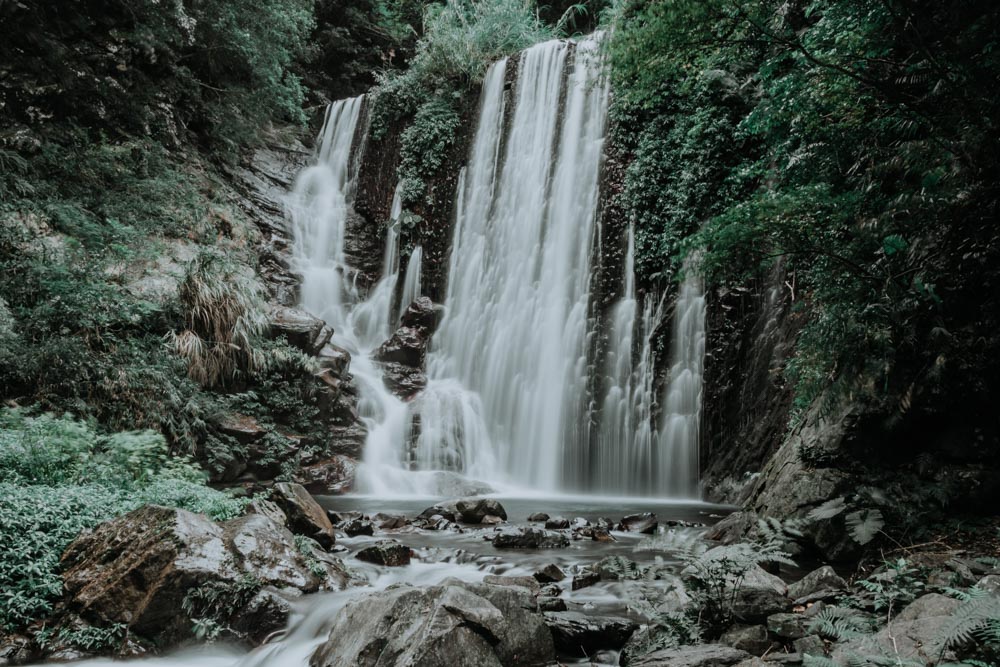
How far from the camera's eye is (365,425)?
1281 cm

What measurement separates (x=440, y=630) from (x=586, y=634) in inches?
47.4

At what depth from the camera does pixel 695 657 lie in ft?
10.1

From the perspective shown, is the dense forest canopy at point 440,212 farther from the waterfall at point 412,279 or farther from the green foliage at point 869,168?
the waterfall at point 412,279

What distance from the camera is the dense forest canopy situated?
4918mm

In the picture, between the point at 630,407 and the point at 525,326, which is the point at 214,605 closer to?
the point at 630,407

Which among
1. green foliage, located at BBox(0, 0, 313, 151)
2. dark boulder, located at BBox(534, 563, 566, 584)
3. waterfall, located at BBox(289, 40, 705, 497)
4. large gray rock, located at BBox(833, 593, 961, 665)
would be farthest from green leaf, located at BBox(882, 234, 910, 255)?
green foliage, located at BBox(0, 0, 313, 151)

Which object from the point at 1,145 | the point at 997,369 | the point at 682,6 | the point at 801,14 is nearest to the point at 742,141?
the point at 801,14

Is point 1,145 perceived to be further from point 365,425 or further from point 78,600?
point 78,600

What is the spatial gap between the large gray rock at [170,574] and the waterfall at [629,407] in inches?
306

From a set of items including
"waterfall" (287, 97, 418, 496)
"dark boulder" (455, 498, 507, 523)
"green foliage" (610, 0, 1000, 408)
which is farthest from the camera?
"waterfall" (287, 97, 418, 496)

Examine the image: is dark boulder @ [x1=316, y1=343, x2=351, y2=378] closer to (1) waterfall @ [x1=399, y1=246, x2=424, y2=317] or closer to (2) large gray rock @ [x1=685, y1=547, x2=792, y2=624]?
(1) waterfall @ [x1=399, y1=246, x2=424, y2=317]

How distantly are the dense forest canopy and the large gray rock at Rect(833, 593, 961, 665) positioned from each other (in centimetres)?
25

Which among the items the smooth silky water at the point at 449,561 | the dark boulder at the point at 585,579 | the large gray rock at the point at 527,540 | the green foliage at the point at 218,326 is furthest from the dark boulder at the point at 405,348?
the dark boulder at the point at 585,579

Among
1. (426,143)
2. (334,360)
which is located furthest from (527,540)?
(426,143)
